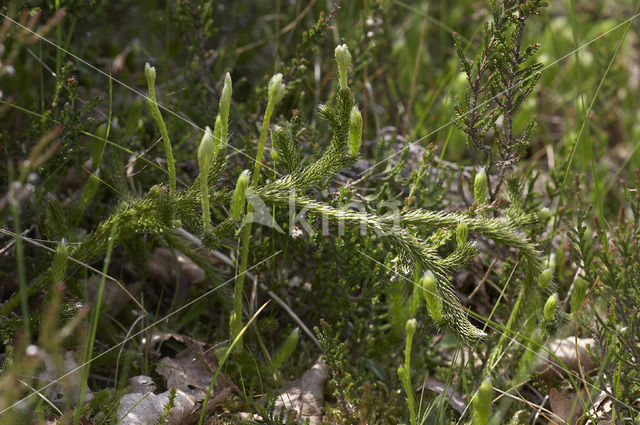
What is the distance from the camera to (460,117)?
1.87 m

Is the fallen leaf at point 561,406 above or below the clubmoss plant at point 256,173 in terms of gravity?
below

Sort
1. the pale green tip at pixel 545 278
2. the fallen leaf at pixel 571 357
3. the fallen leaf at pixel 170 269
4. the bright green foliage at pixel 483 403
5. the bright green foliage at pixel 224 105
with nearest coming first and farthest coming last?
the bright green foliage at pixel 483 403 → the bright green foliage at pixel 224 105 → the pale green tip at pixel 545 278 → the fallen leaf at pixel 571 357 → the fallen leaf at pixel 170 269

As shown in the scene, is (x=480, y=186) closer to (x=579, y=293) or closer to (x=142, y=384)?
(x=579, y=293)

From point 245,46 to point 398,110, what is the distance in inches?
35.6

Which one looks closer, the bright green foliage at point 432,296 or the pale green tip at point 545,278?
the bright green foliage at point 432,296

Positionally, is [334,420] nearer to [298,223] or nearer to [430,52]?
[298,223]

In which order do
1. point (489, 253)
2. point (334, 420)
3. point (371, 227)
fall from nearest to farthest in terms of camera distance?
point (371, 227), point (334, 420), point (489, 253)

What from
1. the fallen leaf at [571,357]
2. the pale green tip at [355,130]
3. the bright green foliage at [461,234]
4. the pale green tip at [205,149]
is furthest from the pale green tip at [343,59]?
the fallen leaf at [571,357]

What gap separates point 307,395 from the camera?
199 cm

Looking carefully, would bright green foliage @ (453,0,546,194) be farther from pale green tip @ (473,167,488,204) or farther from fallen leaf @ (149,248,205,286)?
fallen leaf @ (149,248,205,286)

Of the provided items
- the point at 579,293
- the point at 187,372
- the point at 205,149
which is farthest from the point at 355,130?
the point at 187,372

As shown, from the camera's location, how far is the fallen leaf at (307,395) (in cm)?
193

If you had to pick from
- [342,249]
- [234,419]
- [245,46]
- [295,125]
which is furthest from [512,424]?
[245,46]

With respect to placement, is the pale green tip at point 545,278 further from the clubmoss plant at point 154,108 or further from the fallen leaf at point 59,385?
the fallen leaf at point 59,385
